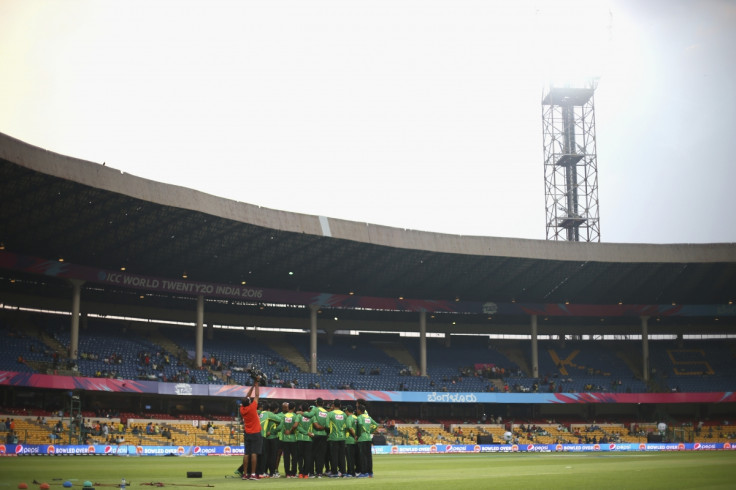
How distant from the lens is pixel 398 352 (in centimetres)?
8288

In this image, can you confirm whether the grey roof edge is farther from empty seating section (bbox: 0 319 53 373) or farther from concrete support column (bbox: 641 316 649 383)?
empty seating section (bbox: 0 319 53 373)

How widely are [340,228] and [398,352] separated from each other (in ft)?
85.8

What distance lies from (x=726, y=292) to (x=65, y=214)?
58684 millimetres

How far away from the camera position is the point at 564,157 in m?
86.3

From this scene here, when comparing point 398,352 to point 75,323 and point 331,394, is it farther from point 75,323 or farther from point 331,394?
point 75,323

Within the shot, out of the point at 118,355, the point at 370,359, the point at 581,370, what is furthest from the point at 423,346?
the point at 118,355

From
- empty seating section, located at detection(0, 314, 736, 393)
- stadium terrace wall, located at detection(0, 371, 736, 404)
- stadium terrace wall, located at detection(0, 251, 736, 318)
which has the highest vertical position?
stadium terrace wall, located at detection(0, 251, 736, 318)

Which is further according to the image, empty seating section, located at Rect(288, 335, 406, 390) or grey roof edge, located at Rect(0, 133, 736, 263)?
empty seating section, located at Rect(288, 335, 406, 390)

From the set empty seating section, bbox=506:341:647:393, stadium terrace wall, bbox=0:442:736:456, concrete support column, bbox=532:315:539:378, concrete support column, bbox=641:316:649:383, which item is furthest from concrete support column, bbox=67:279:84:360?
concrete support column, bbox=641:316:649:383

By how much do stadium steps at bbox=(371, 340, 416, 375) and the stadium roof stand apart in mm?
2685

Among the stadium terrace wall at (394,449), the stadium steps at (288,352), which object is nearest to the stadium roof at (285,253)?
the stadium steps at (288,352)

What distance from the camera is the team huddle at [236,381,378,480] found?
22.8m

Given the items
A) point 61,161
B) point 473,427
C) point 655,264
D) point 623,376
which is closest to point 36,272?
point 61,161

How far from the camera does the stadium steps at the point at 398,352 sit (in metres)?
80.8
